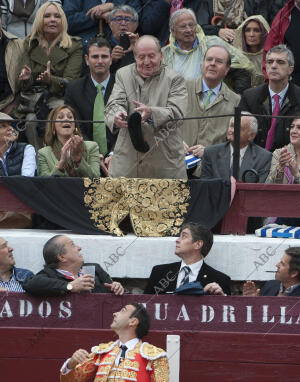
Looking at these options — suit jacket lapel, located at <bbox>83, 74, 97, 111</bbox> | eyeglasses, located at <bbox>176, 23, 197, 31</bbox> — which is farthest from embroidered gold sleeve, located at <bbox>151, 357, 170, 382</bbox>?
eyeglasses, located at <bbox>176, 23, 197, 31</bbox>

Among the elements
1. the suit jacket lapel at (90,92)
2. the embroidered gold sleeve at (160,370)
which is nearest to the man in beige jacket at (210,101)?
the suit jacket lapel at (90,92)

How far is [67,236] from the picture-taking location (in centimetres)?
884

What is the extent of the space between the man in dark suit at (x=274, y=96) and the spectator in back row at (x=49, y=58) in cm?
175

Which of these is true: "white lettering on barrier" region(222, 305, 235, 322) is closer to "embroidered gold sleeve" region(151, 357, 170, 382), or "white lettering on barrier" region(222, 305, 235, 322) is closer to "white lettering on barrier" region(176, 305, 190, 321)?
"white lettering on barrier" region(176, 305, 190, 321)

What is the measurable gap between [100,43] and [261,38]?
1771 mm

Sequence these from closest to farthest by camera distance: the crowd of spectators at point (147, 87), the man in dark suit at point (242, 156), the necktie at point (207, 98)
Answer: the crowd of spectators at point (147, 87) < the man in dark suit at point (242, 156) < the necktie at point (207, 98)

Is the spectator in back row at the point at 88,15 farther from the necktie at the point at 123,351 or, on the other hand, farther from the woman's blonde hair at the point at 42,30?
the necktie at the point at 123,351

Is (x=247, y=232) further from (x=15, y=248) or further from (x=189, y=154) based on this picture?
(x=15, y=248)

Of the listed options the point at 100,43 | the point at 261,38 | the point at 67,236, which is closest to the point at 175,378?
the point at 67,236

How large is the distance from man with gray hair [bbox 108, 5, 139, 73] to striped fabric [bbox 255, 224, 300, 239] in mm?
2463

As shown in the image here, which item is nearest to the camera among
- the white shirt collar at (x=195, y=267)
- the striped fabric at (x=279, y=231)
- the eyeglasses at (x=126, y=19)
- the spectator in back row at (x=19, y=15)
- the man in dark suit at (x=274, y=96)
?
the white shirt collar at (x=195, y=267)

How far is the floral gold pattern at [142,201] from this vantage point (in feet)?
30.0

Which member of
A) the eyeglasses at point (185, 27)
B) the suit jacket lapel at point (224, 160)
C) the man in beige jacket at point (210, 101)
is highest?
the eyeglasses at point (185, 27)

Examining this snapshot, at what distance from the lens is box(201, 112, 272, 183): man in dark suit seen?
930 centimetres
